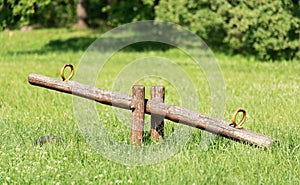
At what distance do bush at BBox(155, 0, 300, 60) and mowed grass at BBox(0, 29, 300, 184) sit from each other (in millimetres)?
3081

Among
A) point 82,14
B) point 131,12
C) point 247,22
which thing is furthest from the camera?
point 82,14

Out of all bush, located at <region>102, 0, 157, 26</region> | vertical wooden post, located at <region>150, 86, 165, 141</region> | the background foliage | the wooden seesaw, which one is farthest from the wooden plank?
bush, located at <region>102, 0, 157, 26</region>

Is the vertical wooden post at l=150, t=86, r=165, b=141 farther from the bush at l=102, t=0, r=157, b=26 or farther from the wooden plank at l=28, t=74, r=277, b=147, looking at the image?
the bush at l=102, t=0, r=157, b=26

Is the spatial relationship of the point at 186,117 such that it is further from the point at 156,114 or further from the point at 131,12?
the point at 131,12

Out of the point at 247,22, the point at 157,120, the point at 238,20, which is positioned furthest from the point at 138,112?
the point at 238,20

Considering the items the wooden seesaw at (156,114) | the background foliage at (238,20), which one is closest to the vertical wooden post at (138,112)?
the wooden seesaw at (156,114)

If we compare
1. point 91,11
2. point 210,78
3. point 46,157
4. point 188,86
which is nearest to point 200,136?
point 46,157

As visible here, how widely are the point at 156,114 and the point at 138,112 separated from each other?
0.25m

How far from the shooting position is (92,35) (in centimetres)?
2653

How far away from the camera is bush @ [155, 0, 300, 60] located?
1819cm

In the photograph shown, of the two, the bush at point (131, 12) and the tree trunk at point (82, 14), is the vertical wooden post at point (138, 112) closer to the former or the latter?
the bush at point (131, 12)

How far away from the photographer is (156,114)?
6.98m

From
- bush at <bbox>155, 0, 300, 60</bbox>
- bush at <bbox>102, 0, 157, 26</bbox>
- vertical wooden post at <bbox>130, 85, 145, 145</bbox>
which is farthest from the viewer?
bush at <bbox>102, 0, 157, 26</bbox>

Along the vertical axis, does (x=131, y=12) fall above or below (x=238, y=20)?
below
